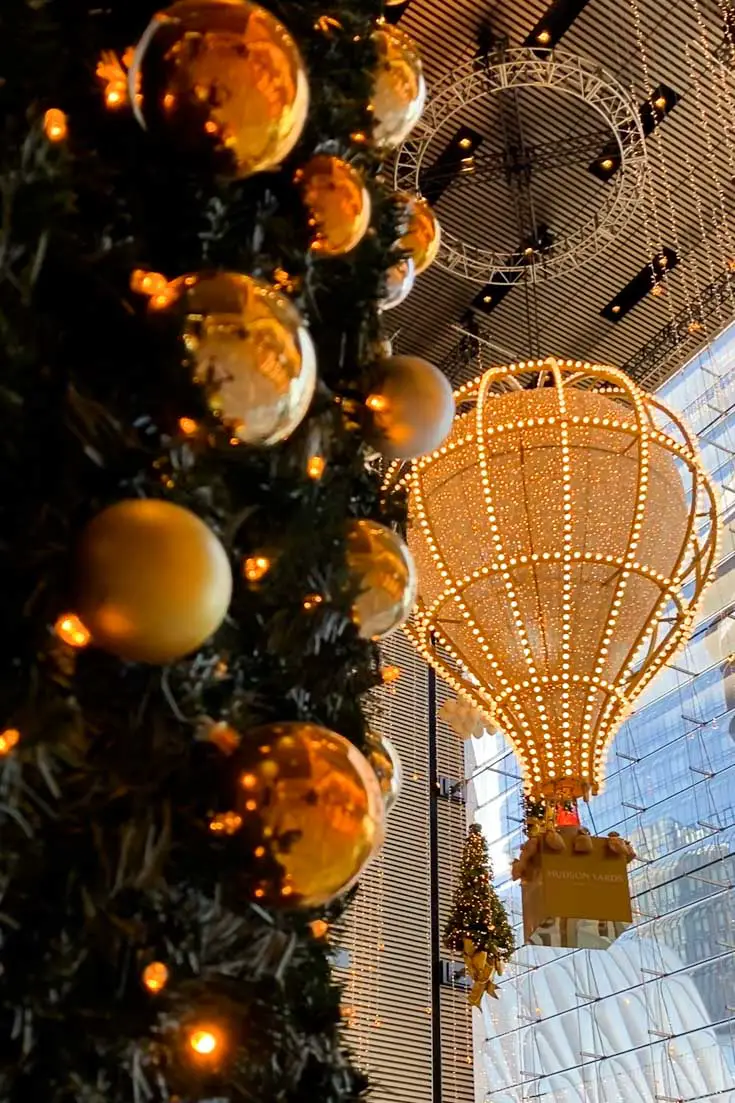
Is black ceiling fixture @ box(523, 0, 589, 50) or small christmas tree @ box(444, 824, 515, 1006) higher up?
black ceiling fixture @ box(523, 0, 589, 50)

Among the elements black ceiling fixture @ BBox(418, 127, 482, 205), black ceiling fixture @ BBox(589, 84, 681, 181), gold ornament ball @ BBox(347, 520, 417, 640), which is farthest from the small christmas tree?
gold ornament ball @ BBox(347, 520, 417, 640)

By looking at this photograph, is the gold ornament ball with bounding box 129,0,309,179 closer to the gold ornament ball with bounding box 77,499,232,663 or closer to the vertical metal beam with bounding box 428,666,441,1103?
the gold ornament ball with bounding box 77,499,232,663

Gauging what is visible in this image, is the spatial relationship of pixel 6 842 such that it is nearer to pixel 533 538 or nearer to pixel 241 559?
pixel 241 559

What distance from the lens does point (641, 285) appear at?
8312 mm

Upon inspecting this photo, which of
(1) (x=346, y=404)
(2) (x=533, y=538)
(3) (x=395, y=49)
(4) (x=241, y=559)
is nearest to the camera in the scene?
(4) (x=241, y=559)

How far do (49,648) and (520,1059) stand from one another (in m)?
14.3

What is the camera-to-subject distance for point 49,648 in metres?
1.03

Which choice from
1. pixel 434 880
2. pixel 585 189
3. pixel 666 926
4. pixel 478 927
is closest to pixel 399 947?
pixel 434 880

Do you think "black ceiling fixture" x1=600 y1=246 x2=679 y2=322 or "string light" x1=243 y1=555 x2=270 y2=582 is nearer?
"string light" x1=243 y1=555 x2=270 y2=582

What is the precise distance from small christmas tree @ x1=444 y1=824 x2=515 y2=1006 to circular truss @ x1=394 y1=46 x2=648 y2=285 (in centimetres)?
436

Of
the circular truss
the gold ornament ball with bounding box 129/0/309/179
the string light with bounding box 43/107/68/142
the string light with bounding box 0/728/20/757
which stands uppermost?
the circular truss

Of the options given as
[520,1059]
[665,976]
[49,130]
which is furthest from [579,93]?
[520,1059]

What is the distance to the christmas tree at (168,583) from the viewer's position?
0.97 metres

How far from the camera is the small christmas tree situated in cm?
739
